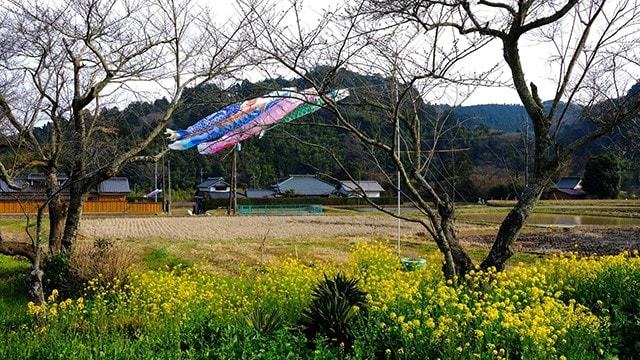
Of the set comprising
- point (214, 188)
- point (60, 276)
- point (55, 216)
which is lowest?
point (60, 276)

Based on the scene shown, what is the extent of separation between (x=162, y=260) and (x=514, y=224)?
956 centimetres

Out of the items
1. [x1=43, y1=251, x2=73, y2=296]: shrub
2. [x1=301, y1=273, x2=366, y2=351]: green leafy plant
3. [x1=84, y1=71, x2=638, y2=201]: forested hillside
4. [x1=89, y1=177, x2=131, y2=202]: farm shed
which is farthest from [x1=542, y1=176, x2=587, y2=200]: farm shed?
[x1=301, y1=273, x2=366, y2=351]: green leafy plant

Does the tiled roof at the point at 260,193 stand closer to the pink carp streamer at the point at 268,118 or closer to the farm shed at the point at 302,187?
the farm shed at the point at 302,187

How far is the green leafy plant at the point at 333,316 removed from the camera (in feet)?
16.4

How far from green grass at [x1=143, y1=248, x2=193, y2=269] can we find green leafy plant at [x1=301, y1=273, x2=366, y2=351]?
809cm

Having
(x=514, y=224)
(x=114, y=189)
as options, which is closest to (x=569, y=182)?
(x=114, y=189)

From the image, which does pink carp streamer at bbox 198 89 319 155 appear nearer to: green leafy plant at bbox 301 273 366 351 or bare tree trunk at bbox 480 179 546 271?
green leafy plant at bbox 301 273 366 351

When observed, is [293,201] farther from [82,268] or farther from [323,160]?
[82,268]

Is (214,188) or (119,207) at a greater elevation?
(214,188)

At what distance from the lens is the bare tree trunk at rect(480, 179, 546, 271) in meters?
6.20

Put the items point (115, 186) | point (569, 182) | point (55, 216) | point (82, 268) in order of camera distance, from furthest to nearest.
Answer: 1. point (569, 182)
2. point (115, 186)
3. point (55, 216)
4. point (82, 268)

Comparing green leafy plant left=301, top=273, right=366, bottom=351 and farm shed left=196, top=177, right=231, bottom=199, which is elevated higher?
farm shed left=196, top=177, right=231, bottom=199

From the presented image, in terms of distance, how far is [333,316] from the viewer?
505cm

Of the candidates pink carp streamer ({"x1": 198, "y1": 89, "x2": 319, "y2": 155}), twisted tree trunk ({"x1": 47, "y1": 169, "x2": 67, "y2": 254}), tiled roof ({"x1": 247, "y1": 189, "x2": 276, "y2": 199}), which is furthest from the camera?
tiled roof ({"x1": 247, "y1": 189, "x2": 276, "y2": 199})
